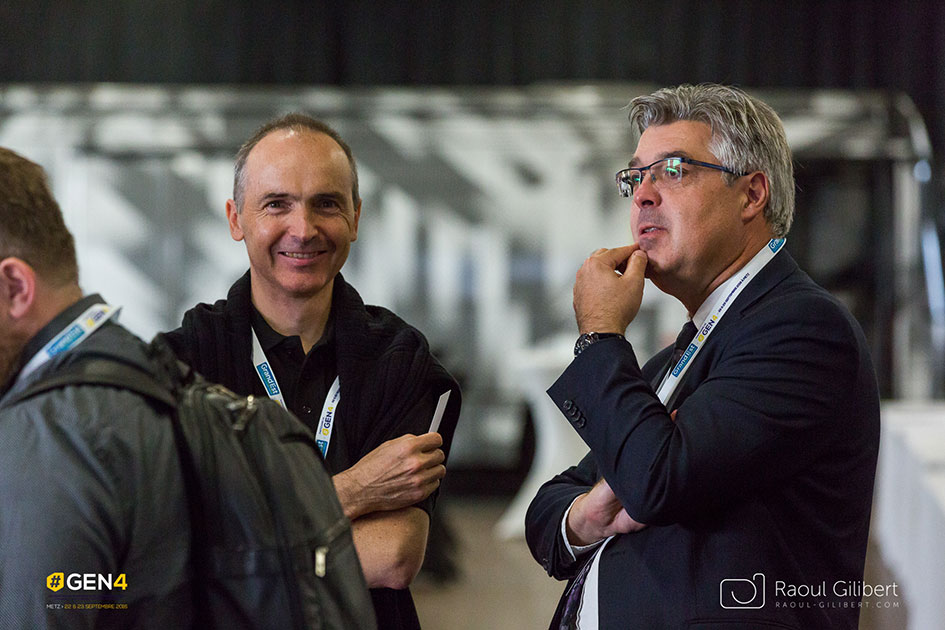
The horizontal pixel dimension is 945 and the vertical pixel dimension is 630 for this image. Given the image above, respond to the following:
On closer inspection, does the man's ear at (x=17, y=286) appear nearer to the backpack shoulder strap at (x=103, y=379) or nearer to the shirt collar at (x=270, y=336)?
the backpack shoulder strap at (x=103, y=379)

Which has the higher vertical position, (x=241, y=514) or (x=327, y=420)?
(x=241, y=514)

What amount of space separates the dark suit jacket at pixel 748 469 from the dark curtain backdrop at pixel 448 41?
30.0 feet

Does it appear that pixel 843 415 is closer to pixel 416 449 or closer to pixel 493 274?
pixel 416 449

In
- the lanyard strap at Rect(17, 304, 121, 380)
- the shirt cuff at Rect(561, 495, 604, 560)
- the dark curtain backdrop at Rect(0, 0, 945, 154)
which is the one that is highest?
the dark curtain backdrop at Rect(0, 0, 945, 154)

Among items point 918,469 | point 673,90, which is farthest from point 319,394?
point 918,469

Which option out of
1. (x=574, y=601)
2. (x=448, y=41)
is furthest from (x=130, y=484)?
(x=448, y=41)

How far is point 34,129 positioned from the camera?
298 inches

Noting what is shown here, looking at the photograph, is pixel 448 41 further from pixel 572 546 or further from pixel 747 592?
pixel 747 592

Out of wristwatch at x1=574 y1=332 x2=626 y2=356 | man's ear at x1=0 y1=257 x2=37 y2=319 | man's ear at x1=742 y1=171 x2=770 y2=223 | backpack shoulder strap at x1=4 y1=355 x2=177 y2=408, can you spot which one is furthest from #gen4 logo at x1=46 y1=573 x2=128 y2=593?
man's ear at x1=742 y1=171 x2=770 y2=223

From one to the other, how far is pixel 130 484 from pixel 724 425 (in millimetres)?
974

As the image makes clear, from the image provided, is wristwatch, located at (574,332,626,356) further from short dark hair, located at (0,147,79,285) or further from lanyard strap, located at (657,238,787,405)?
short dark hair, located at (0,147,79,285)

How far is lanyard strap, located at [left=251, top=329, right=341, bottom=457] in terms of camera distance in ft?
6.71

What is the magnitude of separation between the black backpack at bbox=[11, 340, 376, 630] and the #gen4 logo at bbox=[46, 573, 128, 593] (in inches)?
3.9

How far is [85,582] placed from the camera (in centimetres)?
109
